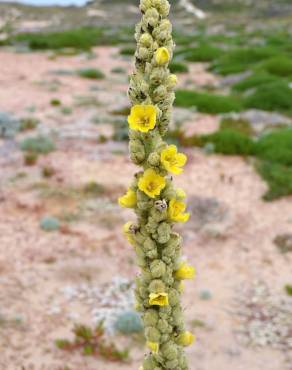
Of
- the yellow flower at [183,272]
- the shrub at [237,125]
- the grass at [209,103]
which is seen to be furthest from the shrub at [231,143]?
the yellow flower at [183,272]

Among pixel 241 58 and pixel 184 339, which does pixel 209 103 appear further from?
pixel 184 339

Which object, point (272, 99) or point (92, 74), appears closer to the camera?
point (272, 99)

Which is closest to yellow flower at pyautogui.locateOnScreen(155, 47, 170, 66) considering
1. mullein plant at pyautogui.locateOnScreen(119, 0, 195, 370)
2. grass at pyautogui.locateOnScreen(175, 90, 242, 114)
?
mullein plant at pyautogui.locateOnScreen(119, 0, 195, 370)

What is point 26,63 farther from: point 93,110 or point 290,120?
point 290,120

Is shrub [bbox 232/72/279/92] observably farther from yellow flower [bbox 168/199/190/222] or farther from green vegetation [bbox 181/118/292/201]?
yellow flower [bbox 168/199/190/222]

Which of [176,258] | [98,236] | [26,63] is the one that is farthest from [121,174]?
[26,63]

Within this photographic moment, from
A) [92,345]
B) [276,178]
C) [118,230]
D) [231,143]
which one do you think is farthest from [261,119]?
[92,345]
